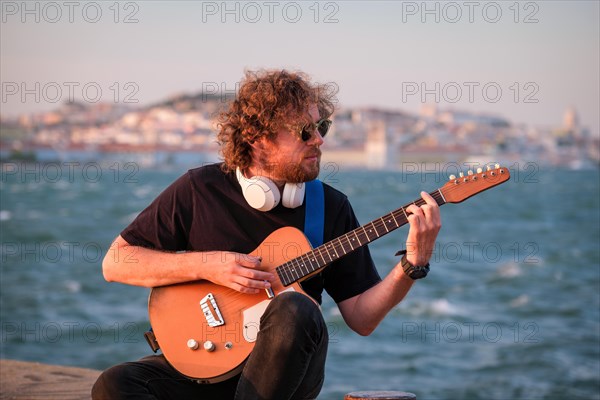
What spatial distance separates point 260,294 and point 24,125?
129 metres

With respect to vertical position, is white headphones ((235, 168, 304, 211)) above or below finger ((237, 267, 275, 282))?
above

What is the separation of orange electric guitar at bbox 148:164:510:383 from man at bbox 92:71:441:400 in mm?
52

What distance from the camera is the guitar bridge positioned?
3.57 meters

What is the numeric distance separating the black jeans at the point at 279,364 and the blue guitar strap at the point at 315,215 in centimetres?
56

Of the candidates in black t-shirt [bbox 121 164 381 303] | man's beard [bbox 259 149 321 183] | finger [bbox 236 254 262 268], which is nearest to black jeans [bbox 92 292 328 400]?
finger [bbox 236 254 262 268]

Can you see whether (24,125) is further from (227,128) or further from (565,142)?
(227,128)

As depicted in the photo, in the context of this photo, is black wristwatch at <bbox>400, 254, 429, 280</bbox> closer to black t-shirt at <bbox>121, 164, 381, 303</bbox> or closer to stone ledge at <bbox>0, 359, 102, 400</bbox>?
black t-shirt at <bbox>121, 164, 381, 303</bbox>

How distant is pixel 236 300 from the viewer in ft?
11.8

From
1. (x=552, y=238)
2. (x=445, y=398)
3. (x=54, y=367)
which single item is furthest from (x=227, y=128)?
(x=552, y=238)

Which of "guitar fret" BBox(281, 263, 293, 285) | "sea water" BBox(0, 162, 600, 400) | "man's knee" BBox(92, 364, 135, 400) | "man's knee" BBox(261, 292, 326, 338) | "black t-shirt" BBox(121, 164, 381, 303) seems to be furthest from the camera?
"sea water" BBox(0, 162, 600, 400)

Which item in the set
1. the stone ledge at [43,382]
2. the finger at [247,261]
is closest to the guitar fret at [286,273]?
the finger at [247,261]

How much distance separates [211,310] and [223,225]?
0.35 m

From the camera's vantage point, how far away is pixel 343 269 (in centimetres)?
376

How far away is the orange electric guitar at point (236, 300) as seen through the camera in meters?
3.50
